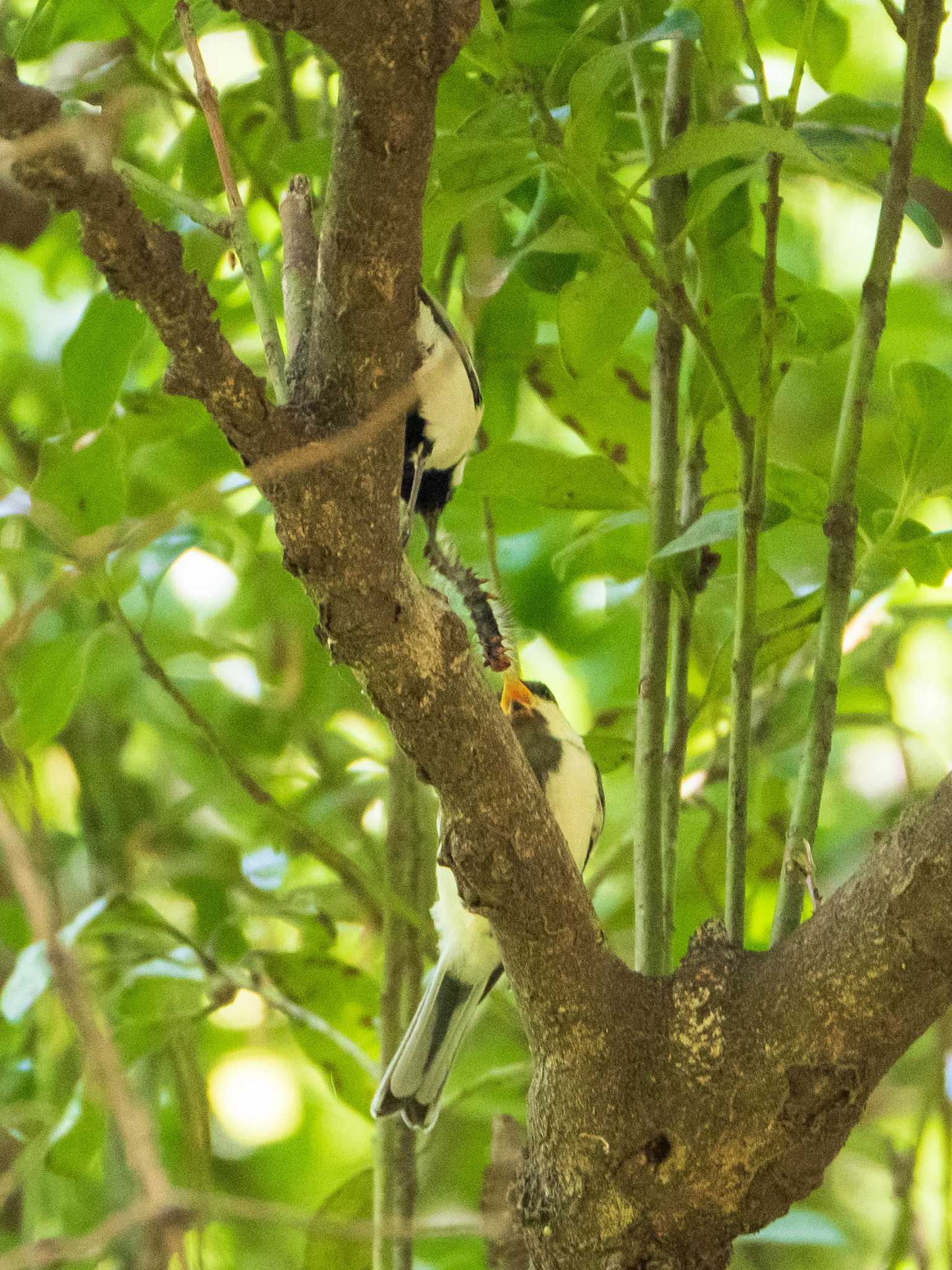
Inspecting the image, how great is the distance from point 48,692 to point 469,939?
1.57 ft

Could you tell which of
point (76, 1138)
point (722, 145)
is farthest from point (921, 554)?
point (76, 1138)

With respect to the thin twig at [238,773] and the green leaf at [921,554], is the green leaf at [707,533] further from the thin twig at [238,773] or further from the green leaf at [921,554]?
the thin twig at [238,773]

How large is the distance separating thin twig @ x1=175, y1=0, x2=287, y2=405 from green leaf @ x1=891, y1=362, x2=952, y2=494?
0.46m

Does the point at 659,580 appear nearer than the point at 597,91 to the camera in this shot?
No

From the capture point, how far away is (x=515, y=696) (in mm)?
1440

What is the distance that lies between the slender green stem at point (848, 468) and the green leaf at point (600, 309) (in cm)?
15

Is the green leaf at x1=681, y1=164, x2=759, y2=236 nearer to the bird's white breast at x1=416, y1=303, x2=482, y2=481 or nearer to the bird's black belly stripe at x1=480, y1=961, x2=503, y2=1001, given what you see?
the bird's white breast at x1=416, y1=303, x2=482, y2=481

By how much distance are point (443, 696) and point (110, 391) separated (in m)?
0.43

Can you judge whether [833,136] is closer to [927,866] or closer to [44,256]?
[927,866]

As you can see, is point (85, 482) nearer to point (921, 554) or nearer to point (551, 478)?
point (551, 478)

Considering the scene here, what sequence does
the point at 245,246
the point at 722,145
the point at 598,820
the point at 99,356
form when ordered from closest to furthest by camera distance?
the point at 245,246, the point at 722,145, the point at 99,356, the point at 598,820

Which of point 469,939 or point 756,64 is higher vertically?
point 756,64

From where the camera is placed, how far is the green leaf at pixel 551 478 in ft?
3.51

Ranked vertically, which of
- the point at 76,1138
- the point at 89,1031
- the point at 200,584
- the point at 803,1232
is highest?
the point at 200,584
